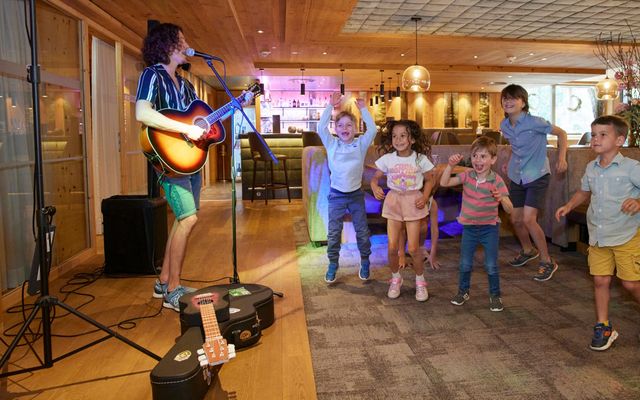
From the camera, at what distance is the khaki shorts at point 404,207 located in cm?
302

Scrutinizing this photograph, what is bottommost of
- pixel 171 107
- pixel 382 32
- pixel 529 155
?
pixel 529 155

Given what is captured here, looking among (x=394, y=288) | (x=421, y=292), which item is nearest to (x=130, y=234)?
(x=394, y=288)

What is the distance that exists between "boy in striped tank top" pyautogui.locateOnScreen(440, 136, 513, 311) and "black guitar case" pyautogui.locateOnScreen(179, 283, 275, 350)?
119 cm

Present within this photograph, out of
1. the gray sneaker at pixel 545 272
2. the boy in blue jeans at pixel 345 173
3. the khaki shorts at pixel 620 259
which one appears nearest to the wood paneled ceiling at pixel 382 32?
the boy in blue jeans at pixel 345 173

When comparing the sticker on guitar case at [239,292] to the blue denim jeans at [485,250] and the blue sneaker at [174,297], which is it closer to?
the blue sneaker at [174,297]

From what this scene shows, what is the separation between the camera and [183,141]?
269cm

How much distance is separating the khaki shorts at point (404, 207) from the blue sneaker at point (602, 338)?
111 centimetres

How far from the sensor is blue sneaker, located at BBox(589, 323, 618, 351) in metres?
2.27

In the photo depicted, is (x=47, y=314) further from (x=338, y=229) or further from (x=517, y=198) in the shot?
(x=517, y=198)

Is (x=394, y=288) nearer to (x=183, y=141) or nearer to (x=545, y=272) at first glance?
(x=545, y=272)

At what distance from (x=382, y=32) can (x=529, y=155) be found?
189 inches

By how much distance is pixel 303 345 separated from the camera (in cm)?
240

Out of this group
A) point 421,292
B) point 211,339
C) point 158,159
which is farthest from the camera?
point 421,292

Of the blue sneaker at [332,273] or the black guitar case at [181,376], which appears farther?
the blue sneaker at [332,273]
